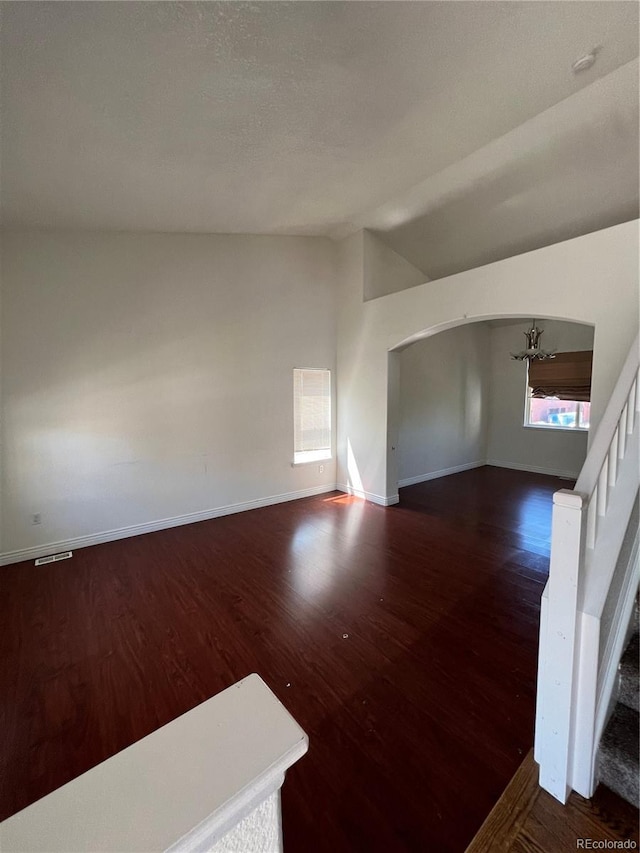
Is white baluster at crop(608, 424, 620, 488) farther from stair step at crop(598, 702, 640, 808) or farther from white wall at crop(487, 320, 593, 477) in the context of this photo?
white wall at crop(487, 320, 593, 477)

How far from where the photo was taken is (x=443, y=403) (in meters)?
6.68

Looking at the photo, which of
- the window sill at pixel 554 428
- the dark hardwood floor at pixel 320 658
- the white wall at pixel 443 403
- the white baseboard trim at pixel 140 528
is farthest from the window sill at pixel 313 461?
the window sill at pixel 554 428

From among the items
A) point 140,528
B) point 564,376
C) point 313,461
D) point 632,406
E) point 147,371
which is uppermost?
point 147,371

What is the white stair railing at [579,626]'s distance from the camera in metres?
1.34

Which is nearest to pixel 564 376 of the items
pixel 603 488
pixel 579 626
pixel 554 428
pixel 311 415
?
pixel 554 428

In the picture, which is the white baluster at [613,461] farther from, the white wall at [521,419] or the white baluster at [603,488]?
the white wall at [521,419]

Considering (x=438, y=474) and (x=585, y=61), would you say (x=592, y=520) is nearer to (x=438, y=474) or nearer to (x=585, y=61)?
(x=585, y=61)

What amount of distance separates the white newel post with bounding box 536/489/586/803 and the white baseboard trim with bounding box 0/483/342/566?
3925mm

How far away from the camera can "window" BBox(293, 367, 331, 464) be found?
5.31 metres

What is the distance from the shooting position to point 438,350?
21.4ft

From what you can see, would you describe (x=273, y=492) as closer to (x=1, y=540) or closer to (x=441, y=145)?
(x=1, y=540)

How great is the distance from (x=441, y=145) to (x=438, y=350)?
3.69 m

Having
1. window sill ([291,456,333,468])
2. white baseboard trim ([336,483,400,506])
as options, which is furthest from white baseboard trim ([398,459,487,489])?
window sill ([291,456,333,468])

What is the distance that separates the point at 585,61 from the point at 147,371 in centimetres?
453
